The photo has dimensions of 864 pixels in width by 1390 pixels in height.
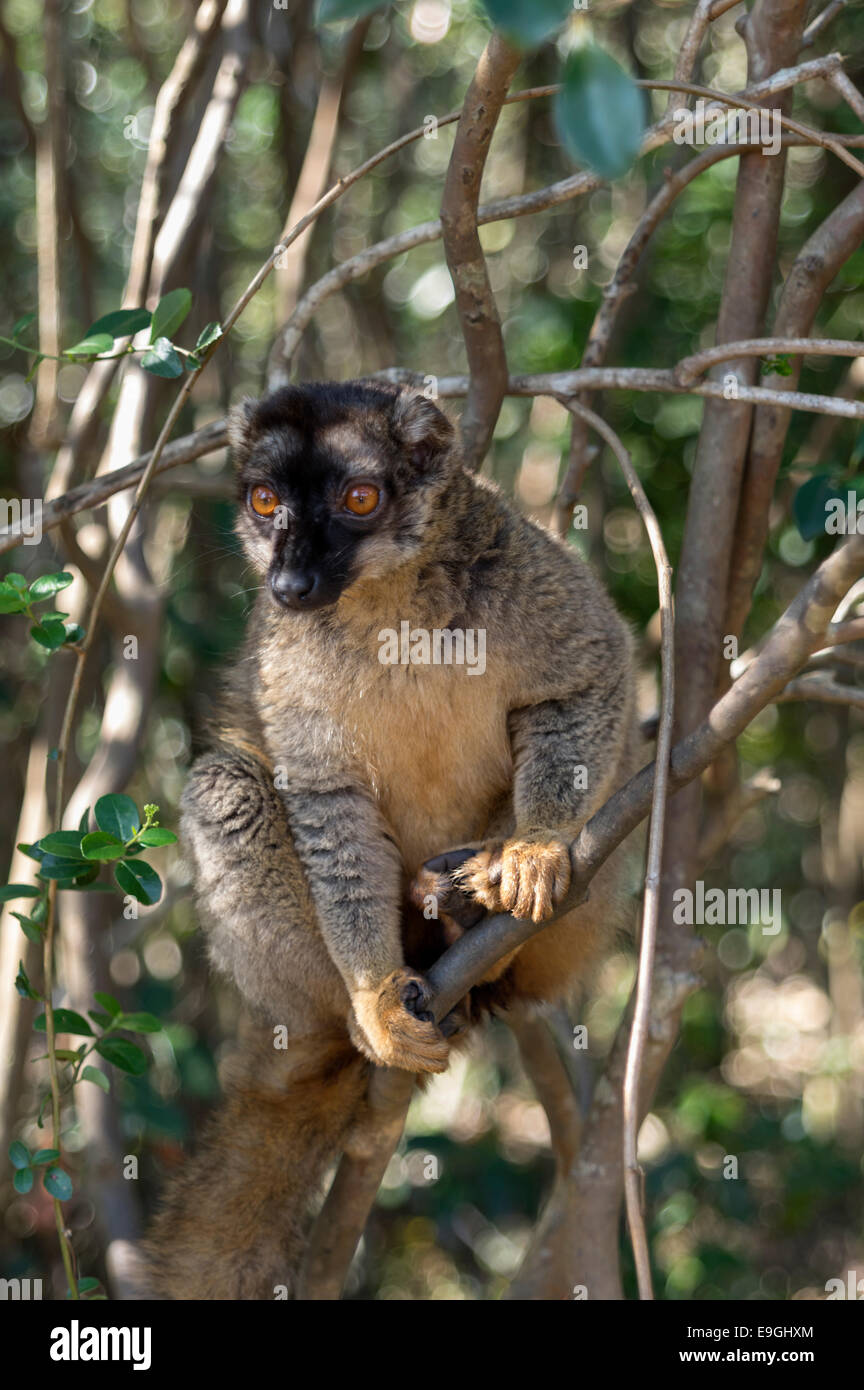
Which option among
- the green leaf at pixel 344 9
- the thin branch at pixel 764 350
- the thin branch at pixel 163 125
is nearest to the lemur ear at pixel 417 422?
the thin branch at pixel 764 350

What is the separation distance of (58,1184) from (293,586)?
158cm

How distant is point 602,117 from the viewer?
1.57m

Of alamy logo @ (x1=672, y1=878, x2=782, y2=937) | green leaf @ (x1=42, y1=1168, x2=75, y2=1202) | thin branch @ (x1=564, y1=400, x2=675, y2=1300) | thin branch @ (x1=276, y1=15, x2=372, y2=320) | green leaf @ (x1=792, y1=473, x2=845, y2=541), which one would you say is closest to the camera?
thin branch @ (x1=564, y1=400, x2=675, y2=1300)

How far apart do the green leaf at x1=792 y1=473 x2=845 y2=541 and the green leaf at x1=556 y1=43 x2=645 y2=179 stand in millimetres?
2822

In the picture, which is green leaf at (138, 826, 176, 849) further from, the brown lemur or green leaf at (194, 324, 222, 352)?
green leaf at (194, 324, 222, 352)

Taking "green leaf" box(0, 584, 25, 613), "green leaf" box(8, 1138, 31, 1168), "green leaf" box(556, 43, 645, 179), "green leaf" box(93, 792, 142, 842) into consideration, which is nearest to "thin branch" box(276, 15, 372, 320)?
"green leaf" box(0, 584, 25, 613)

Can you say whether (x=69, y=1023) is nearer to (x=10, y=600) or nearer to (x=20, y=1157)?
(x=20, y=1157)

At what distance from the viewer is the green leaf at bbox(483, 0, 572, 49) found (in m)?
1.47

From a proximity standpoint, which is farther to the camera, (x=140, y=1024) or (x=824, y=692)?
(x=824, y=692)

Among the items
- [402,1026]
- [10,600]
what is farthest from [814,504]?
[10,600]

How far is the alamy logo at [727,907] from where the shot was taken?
415 centimetres

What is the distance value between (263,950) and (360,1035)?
0.42 meters
